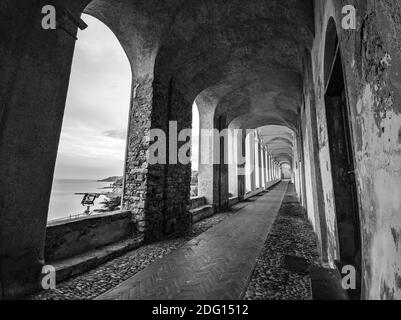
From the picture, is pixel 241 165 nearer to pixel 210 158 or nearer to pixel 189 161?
pixel 210 158

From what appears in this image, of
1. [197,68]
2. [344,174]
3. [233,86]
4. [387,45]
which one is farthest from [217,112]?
[387,45]

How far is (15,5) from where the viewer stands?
2666mm

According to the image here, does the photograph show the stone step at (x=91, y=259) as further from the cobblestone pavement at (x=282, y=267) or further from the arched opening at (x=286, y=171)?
the arched opening at (x=286, y=171)

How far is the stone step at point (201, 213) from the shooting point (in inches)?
303

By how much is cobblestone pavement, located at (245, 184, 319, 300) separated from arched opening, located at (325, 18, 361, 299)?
2.33ft

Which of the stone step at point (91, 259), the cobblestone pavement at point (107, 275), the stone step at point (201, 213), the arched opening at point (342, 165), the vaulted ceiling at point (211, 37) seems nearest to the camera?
the cobblestone pavement at point (107, 275)

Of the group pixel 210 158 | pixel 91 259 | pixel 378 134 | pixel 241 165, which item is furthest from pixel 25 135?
pixel 241 165

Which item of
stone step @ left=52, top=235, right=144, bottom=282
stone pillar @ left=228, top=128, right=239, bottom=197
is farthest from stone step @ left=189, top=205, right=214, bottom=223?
stone pillar @ left=228, top=128, right=239, bottom=197

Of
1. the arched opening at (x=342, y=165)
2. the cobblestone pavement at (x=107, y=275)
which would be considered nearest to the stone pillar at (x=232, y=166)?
the cobblestone pavement at (x=107, y=275)

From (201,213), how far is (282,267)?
4803 millimetres

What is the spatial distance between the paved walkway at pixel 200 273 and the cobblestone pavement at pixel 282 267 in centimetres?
16

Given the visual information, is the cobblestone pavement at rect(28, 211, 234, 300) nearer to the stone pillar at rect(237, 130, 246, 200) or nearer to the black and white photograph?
the black and white photograph

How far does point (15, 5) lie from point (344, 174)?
203 inches
